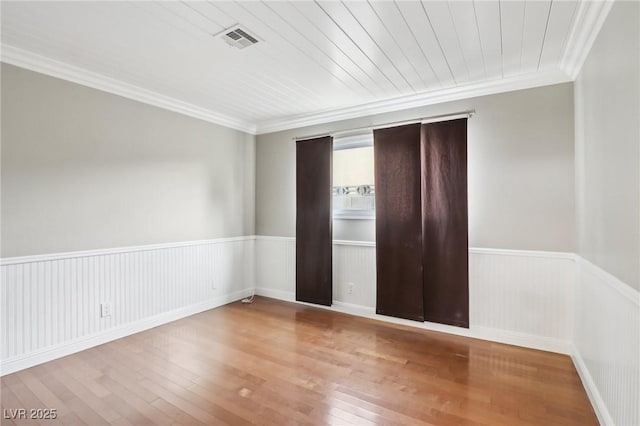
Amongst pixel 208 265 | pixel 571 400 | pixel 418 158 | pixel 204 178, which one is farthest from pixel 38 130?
pixel 571 400

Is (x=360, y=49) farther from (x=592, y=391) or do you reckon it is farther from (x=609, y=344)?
(x=592, y=391)

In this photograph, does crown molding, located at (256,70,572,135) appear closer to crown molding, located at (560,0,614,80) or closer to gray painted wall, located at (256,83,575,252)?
gray painted wall, located at (256,83,575,252)

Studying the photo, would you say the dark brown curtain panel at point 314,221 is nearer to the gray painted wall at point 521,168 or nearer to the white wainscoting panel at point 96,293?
the white wainscoting panel at point 96,293

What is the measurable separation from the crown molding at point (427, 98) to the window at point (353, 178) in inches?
11.9

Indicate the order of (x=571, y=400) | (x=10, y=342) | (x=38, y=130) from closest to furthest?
(x=571, y=400) < (x=10, y=342) < (x=38, y=130)

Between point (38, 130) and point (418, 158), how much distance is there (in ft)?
11.4

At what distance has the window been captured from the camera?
397 cm

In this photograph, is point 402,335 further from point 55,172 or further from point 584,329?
point 55,172

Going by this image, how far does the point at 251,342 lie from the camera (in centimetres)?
312

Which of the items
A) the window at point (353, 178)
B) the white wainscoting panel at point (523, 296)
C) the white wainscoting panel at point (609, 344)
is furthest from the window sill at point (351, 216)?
the white wainscoting panel at point (609, 344)

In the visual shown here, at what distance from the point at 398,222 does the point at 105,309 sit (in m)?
3.07

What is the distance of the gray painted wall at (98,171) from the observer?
2584mm

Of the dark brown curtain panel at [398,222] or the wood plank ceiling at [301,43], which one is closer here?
the wood plank ceiling at [301,43]

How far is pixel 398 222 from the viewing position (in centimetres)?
354
